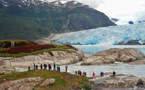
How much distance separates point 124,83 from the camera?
25703 mm

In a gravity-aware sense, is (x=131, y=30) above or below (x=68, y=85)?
above

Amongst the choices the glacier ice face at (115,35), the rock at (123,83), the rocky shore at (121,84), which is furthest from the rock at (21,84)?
the glacier ice face at (115,35)

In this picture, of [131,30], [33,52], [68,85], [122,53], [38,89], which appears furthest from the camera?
[131,30]

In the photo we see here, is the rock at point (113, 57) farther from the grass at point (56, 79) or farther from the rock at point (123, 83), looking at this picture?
the grass at point (56, 79)

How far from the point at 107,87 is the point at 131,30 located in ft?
330

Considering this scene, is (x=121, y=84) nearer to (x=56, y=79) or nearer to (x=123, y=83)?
(x=123, y=83)

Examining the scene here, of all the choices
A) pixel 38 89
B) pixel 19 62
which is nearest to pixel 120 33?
pixel 19 62

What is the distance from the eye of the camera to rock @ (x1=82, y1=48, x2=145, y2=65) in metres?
53.0

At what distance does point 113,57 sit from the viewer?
185 ft

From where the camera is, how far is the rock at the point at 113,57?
174ft

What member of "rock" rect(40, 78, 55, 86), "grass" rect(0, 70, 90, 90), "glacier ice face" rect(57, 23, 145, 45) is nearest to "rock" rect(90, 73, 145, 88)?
"grass" rect(0, 70, 90, 90)

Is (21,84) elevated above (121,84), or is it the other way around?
(21,84)

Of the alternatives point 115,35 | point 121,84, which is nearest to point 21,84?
point 121,84

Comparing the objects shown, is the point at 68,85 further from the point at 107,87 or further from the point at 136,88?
the point at 136,88
